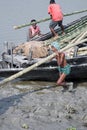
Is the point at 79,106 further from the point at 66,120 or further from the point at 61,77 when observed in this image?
the point at 61,77

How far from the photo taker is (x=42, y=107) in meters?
7.65

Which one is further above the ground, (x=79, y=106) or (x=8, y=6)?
(x=8, y=6)

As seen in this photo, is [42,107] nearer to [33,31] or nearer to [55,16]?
[55,16]


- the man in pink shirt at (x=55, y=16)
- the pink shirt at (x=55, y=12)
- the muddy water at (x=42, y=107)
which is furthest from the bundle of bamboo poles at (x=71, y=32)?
the muddy water at (x=42, y=107)

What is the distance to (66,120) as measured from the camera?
7.09 m

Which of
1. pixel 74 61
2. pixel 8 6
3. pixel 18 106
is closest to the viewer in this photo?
pixel 18 106

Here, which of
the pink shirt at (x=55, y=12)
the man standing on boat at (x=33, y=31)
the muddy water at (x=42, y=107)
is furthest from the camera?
the man standing on boat at (x=33, y=31)

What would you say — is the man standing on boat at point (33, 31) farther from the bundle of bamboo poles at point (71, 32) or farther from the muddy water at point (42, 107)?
the muddy water at point (42, 107)

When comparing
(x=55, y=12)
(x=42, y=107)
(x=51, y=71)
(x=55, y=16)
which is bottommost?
(x=42, y=107)

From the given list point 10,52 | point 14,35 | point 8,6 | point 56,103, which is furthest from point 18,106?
point 8,6

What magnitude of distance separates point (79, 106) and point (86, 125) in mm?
994

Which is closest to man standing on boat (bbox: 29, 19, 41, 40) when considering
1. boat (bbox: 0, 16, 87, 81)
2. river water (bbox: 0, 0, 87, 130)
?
boat (bbox: 0, 16, 87, 81)

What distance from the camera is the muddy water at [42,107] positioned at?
6828 millimetres

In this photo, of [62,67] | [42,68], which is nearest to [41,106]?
[62,67]
